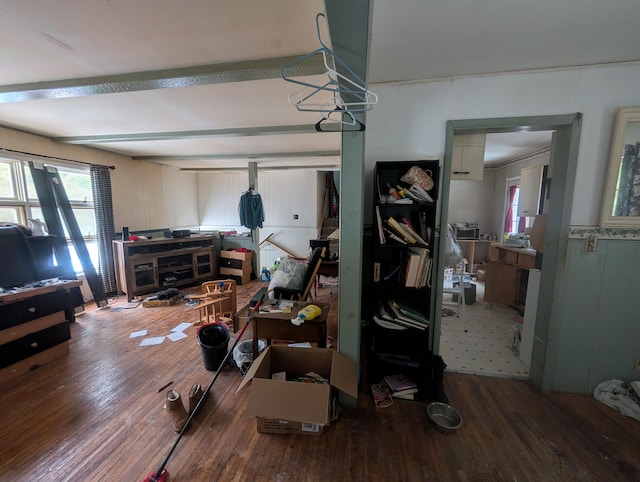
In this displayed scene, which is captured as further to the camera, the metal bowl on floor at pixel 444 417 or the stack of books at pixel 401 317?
the stack of books at pixel 401 317

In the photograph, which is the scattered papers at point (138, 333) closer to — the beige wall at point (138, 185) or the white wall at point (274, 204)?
the beige wall at point (138, 185)

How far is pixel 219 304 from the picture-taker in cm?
323

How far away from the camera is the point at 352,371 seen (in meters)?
1.68

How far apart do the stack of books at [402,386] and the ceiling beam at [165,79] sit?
239 cm

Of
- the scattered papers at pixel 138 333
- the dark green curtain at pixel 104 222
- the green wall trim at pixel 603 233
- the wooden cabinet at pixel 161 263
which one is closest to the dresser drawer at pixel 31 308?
the scattered papers at pixel 138 333

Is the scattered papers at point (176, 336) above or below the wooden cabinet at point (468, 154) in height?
below

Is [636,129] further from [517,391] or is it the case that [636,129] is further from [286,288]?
[286,288]

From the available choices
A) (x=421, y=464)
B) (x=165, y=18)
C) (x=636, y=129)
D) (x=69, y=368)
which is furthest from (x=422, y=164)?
(x=69, y=368)

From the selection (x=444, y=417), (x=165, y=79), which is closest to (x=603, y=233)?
(x=444, y=417)

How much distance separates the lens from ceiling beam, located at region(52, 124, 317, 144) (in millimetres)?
3086

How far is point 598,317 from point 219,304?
3.73 m

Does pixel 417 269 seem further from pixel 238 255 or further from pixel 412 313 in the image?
pixel 238 255

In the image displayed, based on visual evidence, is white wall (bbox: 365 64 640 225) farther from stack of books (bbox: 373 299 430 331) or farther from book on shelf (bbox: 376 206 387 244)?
stack of books (bbox: 373 299 430 331)

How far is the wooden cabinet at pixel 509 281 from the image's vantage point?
3.44 metres
